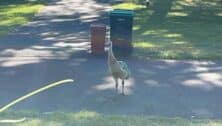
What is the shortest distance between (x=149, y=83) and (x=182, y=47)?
4073 millimetres

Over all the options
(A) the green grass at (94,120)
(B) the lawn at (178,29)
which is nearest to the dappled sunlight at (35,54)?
(B) the lawn at (178,29)

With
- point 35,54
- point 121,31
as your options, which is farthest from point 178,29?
point 35,54

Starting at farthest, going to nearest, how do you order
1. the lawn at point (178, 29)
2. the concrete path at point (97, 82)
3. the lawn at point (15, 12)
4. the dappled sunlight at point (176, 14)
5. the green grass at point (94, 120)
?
the dappled sunlight at point (176, 14), the lawn at point (15, 12), the lawn at point (178, 29), the concrete path at point (97, 82), the green grass at point (94, 120)

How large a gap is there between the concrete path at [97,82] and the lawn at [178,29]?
39.4 inches

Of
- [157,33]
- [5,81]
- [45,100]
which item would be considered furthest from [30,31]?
[45,100]

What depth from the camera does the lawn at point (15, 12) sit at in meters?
17.8

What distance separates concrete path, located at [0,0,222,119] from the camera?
30.2 ft

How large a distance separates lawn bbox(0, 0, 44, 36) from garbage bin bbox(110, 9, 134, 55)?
3.88 meters

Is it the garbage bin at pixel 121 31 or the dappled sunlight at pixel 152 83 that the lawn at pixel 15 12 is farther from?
the dappled sunlight at pixel 152 83

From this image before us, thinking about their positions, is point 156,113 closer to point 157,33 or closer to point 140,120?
point 140,120

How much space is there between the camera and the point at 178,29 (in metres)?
18.1

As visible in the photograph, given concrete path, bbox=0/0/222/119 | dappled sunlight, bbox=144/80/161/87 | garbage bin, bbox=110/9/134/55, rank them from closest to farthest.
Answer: concrete path, bbox=0/0/222/119 → dappled sunlight, bbox=144/80/161/87 → garbage bin, bbox=110/9/134/55

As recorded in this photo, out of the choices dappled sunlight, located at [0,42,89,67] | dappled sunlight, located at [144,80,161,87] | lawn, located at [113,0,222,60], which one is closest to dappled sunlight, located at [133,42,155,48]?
lawn, located at [113,0,222,60]

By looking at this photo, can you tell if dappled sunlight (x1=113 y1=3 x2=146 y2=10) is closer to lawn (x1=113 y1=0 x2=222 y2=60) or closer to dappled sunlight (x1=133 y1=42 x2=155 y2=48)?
lawn (x1=113 y1=0 x2=222 y2=60)
